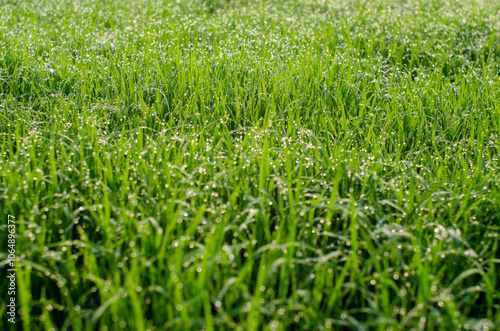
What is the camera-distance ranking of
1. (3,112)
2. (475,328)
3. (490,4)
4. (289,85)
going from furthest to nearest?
(490,4) → (289,85) → (3,112) → (475,328)

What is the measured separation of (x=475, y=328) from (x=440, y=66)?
2.85 m

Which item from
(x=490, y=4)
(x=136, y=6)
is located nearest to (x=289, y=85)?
(x=136, y=6)

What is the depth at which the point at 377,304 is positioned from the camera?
154cm

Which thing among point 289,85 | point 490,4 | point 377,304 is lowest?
point 377,304

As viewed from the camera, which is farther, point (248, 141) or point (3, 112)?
point (3, 112)

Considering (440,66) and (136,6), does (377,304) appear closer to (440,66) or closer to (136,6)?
(440,66)

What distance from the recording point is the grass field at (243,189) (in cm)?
154

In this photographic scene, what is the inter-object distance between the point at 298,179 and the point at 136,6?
4.21m

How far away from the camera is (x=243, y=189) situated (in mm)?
1980

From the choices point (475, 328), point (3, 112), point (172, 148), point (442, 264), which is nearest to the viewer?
point (475, 328)

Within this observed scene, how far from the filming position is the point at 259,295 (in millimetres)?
1444

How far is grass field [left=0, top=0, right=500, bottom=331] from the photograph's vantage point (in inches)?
60.6

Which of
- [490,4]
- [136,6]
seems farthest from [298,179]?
[490,4]

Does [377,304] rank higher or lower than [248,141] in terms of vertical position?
lower
